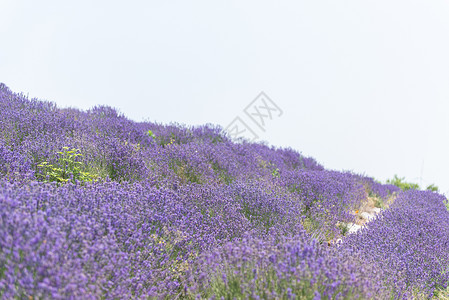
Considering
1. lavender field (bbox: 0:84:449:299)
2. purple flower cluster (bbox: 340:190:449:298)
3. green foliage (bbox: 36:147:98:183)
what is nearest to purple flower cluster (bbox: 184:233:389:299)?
lavender field (bbox: 0:84:449:299)

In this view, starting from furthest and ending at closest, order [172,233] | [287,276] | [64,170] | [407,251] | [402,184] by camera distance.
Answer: [402,184], [64,170], [407,251], [172,233], [287,276]

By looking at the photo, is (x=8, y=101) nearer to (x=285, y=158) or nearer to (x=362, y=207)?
(x=285, y=158)

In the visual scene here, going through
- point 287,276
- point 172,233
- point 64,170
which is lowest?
point 287,276

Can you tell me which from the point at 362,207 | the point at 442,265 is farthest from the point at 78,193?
the point at 362,207

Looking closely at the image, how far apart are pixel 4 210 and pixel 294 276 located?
1557 mm

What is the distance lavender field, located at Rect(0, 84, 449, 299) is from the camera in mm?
1742

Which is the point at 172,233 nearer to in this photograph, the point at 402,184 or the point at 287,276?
the point at 287,276

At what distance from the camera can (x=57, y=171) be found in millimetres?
3570

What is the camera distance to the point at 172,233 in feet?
8.57

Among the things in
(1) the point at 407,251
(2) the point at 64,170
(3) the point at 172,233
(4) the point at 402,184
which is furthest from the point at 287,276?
(4) the point at 402,184

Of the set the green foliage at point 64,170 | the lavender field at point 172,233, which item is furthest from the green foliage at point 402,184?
the green foliage at point 64,170

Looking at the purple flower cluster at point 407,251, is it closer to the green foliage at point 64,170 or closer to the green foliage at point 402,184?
the green foliage at point 64,170

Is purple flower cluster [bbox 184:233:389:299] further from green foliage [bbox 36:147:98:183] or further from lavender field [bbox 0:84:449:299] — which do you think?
green foliage [bbox 36:147:98:183]

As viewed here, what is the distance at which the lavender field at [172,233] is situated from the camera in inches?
68.6
